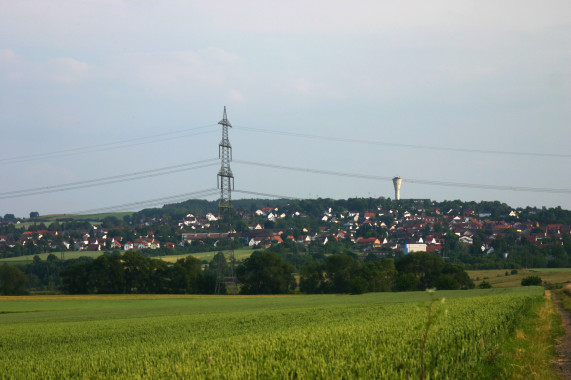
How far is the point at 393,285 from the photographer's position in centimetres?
10238

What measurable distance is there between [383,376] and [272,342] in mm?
6427

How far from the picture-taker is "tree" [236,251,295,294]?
97562 mm

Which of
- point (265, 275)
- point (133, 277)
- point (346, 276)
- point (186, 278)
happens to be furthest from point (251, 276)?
point (133, 277)

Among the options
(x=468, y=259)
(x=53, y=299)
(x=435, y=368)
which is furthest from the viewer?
(x=468, y=259)

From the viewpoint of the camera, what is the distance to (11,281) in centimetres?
9431

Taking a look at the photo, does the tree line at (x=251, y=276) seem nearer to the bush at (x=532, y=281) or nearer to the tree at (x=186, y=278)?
the tree at (x=186, y=278)

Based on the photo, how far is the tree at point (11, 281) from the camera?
3696 inches

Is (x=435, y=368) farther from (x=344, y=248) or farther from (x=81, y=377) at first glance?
(x=344, y=248)

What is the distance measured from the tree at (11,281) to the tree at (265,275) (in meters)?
35.4

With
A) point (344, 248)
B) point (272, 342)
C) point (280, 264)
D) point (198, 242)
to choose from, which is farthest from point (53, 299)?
point (344, 248)

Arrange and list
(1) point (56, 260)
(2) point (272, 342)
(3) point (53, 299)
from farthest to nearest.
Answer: (1) point (56, 260)
(3) point (53, 299)
(2) point (272, 342)

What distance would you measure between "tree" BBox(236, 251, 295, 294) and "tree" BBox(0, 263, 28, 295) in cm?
3540

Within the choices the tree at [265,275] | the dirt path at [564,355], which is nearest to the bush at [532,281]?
the tree at [265,275]

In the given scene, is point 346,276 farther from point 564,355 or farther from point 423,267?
point 564,355
